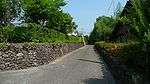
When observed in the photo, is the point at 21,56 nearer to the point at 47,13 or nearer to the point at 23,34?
the point at 23,34

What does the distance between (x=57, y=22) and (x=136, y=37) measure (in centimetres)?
4009

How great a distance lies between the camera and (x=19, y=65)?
22.7m

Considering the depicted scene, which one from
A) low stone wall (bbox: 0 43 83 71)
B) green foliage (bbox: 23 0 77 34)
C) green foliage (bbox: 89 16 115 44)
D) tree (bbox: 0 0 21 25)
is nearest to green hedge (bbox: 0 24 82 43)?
low stone wall (bbox: 0 43 83 71)

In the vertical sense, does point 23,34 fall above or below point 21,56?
above

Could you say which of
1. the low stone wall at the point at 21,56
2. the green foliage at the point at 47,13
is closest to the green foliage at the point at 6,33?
the low stone wall at the point at 21,56

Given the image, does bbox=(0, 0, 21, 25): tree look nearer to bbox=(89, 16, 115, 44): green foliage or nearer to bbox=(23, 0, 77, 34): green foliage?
bbox=(23, 0, 77, 34): green foliage

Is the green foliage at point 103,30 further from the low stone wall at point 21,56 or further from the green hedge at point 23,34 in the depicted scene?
the low stone wall at point 21,56

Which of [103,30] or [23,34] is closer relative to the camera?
[23,34]

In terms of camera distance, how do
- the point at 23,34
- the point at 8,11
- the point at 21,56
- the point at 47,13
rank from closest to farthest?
the point at 21,56 < the point at 23,34 < the point at 8,11 < the point at 47,13

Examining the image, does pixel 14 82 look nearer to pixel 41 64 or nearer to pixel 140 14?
pixel 140 14

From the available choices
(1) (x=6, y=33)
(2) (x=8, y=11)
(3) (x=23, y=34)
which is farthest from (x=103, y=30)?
(1) (x=6, y=33)

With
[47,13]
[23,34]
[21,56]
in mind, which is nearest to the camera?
[21,56]

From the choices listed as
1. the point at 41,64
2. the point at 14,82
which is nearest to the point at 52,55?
the point at 41,64

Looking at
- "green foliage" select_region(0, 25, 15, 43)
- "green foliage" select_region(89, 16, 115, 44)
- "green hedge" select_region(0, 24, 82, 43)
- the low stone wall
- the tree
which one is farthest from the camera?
"green foliage" select_region(89, 16, 115, 44)
